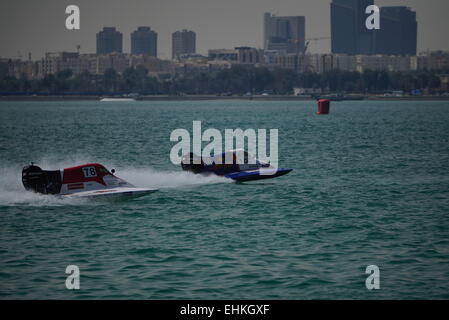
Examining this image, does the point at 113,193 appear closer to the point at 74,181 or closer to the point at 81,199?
the point at 81,199

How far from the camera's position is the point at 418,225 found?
29.6 metres

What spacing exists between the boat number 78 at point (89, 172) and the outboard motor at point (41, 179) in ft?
3.72

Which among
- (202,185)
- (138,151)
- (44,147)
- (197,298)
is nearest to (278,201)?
(202,185)

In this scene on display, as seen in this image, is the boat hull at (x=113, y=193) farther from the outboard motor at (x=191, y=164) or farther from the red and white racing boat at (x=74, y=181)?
the outboard motor at (x=191, y=164)

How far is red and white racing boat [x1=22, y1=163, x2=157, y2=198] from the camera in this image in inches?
1278

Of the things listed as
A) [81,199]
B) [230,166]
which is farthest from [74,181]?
[230,166]

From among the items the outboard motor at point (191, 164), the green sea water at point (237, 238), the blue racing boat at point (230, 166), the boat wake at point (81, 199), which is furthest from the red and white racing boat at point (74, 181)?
the blue racing boat at point (230, 166)

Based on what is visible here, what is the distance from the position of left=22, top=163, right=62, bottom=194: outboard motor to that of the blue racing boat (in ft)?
30.7

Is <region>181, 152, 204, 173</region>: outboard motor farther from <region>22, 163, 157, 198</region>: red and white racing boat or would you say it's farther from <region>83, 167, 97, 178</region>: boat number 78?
<region>83, 167, 97, 178</region>: boat number 78

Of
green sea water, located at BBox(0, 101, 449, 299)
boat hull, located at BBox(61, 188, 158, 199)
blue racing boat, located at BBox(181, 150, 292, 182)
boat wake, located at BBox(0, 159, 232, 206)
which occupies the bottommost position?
green sea water, located at BBox(0, 101, 449, 299)

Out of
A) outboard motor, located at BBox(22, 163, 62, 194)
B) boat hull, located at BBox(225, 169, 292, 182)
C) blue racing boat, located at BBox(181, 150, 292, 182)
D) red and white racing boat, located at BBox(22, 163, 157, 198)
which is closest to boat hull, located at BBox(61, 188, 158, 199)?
red and white racing boat, located at BBox(22, 163, 157, 198)

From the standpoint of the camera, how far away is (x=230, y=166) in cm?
4106

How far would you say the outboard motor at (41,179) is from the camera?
32375mm
